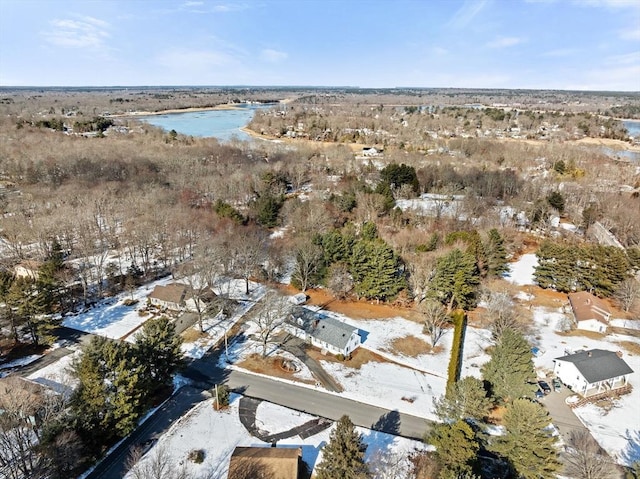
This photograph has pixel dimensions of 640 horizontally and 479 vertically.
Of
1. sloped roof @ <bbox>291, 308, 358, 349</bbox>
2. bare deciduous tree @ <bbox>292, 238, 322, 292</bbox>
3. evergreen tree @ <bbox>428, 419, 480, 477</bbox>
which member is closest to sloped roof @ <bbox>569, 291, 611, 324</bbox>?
sloped roof @ <bbox>291, 308, 358, 349</bbox>

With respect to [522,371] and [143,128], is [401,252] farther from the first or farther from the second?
[143,128]

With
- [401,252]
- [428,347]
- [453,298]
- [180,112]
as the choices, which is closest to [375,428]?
[428,347]

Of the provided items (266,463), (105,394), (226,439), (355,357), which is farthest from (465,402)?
(105,394)

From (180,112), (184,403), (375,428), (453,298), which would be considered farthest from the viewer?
(180,112)

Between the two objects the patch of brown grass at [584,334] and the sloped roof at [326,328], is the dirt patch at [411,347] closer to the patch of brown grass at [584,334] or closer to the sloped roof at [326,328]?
the sloped roof at [326,328]

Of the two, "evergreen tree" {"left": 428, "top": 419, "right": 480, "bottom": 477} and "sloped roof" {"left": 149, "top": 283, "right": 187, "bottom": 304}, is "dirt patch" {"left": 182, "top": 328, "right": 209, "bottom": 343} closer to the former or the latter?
"sloped roof" {"left": 149, "top": 283, "right": 187, "bottom": 304}
